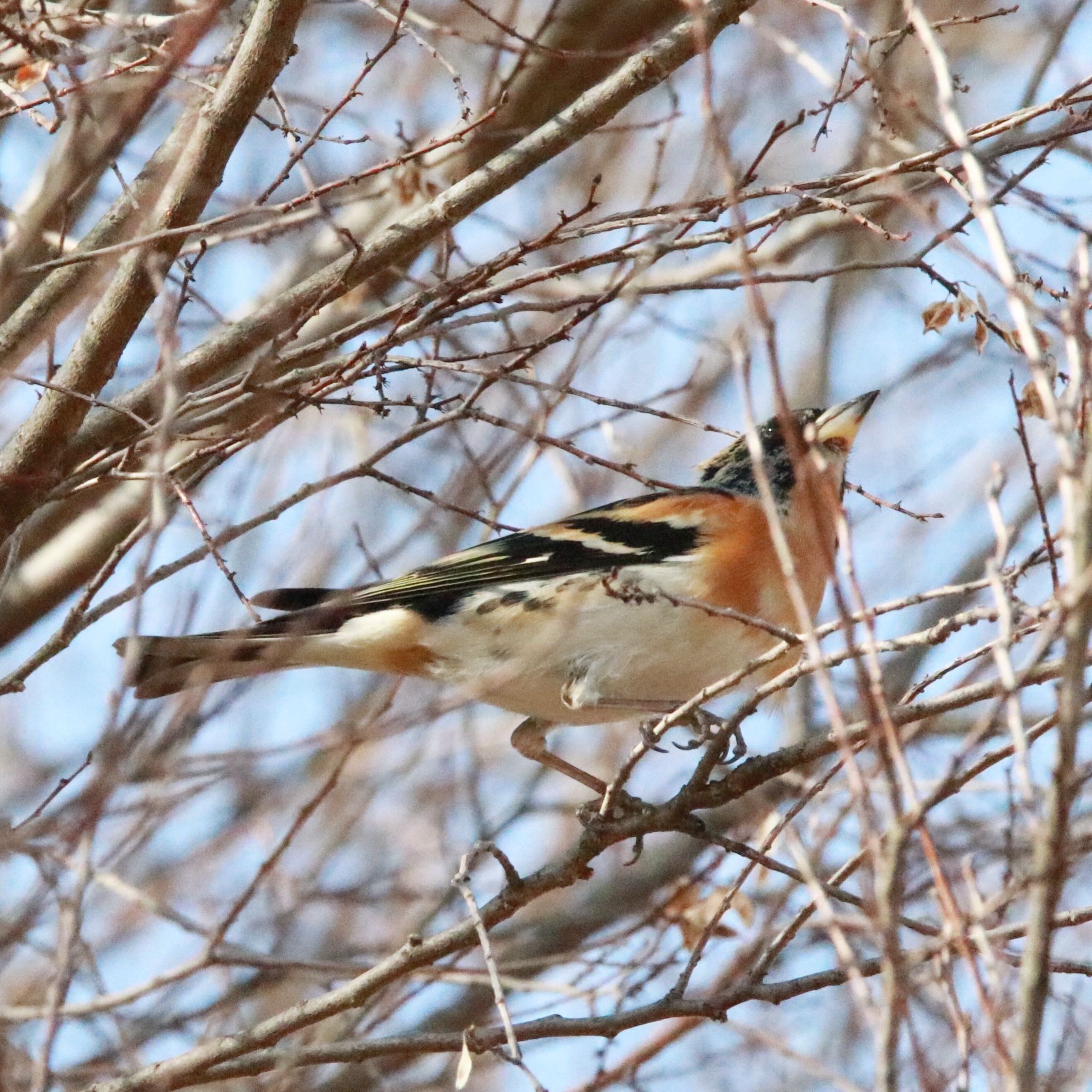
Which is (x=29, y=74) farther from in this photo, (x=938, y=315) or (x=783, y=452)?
(x=783, y=452)

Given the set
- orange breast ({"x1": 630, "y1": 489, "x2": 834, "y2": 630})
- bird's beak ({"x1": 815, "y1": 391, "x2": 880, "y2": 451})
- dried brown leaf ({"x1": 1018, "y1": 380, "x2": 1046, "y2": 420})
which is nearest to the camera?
dried brown leaf ({"x1": 1018, "y1": 380, "x2": 1046, "y2": 420})

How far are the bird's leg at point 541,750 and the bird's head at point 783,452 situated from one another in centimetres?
115

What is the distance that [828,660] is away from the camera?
283cm

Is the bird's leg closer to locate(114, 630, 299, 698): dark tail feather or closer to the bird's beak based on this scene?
locate(114, 630, 299, 698): dark tail feather

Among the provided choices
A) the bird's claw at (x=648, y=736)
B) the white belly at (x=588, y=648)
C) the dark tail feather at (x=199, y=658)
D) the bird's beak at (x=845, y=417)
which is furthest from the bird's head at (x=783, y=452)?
the dark tail feather at (x=199, y=658)

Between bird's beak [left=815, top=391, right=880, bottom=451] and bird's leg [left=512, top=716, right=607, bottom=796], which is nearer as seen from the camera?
bird's leg [left=512, top=716, right=607, bottom=796]

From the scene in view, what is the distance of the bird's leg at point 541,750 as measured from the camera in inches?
214

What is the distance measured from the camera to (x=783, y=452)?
6.17 m

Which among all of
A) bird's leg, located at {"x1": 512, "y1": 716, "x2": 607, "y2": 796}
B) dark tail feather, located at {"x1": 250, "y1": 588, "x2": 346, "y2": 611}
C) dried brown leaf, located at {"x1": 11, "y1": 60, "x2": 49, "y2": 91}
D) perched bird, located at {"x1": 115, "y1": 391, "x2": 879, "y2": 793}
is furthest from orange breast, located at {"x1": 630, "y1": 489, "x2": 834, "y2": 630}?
dried brown leaf, located at {"x1": 11, "y1": 60, "x2": 49, "y2": 91}

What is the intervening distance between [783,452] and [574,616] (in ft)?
5.02

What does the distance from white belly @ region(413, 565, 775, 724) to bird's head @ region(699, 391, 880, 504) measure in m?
0.75

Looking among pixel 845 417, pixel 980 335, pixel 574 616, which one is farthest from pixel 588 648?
pixel 980 335

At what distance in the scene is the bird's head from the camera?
5.73 m

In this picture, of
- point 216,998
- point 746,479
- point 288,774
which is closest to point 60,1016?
point 288,774
